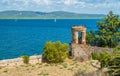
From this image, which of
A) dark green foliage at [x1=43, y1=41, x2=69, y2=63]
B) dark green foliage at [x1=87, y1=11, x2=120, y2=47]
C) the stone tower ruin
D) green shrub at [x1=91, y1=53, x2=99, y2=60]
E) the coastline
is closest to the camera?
the coastline

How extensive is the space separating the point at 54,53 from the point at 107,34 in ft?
48.5

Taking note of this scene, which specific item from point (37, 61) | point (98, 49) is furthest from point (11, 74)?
point (98, 49)

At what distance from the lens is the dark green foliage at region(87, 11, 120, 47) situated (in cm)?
4788

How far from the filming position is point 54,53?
1384 inches

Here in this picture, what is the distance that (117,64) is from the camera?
61.3 feet

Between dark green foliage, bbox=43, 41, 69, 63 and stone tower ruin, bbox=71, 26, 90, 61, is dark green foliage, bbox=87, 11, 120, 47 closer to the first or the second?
stone tower ruin, bbox=71, 26, 90, 61

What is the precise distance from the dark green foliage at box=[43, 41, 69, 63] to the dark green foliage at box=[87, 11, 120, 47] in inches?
484

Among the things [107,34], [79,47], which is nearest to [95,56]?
[79,47]

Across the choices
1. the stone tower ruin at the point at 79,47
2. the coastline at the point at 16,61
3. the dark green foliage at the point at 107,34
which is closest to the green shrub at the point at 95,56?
the stone tower ruin at the point at 79,47

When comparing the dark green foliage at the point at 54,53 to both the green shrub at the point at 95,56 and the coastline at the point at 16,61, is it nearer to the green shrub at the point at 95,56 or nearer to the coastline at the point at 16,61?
the coastline at the point at 16,61

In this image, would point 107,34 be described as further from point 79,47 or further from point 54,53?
point 54,53

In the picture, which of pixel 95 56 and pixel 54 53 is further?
pixel 95 56

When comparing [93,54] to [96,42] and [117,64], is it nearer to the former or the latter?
[96,42]

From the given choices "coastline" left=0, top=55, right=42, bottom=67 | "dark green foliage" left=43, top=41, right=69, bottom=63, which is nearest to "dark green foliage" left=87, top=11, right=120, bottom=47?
"dark green foliage" left=43, top=41, right=69, bottom=63
